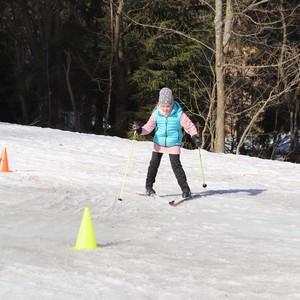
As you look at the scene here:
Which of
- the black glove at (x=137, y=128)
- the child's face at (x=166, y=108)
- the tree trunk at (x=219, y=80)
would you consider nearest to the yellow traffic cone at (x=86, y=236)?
the black glove at (x=137, y=128)

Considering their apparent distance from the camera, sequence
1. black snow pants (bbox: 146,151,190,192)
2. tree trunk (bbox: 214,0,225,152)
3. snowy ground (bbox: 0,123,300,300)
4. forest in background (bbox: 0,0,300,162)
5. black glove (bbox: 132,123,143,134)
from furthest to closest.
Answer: forest in background (bbox: 0,0,300,162)
tree trunk (bbox: 214,0,225,152)
black snow pants (bbox: 146,151,190,192)
black glove (bbox: 132,123,143,134)
snowy ground (bbox: 0,123,300,300)

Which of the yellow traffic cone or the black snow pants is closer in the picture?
the yellow traffic cone

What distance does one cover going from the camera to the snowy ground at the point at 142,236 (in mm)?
3951

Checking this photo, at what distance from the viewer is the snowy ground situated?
3951mm


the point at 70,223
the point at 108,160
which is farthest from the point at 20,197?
the point at 108,160

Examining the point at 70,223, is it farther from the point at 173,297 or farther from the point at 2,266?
the point at 173,297

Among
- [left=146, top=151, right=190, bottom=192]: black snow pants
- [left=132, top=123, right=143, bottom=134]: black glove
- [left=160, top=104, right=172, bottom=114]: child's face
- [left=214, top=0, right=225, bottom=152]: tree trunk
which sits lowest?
[left=146, top=151, right=190, bottom=192]: black snow pants

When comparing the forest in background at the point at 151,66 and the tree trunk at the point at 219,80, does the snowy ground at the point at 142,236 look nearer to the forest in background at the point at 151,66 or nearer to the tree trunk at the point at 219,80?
the tree trunk at the point at 219,80

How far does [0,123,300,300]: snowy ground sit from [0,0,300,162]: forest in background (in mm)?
12364

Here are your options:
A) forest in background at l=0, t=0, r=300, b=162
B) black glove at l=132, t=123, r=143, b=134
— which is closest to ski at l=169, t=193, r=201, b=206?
black glove at l=132, t=123, r=143, b=134

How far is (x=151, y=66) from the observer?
29.3 metres

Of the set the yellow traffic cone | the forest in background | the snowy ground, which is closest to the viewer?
the snowy ground

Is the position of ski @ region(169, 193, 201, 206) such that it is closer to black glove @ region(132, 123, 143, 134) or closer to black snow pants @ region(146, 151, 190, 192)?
black snow pants @ region(146, 151, 190, 192)

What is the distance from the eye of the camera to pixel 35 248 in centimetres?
499
